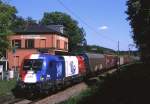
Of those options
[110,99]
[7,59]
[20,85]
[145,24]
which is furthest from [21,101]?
[7,59]

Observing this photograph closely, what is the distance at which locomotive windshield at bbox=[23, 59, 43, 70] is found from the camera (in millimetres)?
29777

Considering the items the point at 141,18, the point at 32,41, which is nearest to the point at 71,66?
the point at 141,18

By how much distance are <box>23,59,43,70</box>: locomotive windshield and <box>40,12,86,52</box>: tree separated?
86.5 m

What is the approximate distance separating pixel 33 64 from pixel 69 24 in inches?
3713

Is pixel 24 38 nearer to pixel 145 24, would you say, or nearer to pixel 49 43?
pixel 49 43

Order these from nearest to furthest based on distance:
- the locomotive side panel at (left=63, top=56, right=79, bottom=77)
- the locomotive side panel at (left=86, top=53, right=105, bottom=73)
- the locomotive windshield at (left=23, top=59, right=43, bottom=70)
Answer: the locomotive windshield at (left=23, top=59, right=43, bottom=70) < the locomotive side panel at (left=63, top=56, right=79, bottom=77) < the locomotive side panel at (left=86, top=53, right=105, bottom=73)

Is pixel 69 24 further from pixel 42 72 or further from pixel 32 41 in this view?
pixel 42 72

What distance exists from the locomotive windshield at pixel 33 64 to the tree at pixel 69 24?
86.5m

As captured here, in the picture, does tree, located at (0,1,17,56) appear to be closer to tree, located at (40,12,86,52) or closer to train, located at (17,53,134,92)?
train, located at (17,53,134,92)

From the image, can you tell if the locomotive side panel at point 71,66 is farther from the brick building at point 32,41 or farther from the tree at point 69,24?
the tree at point 69,24

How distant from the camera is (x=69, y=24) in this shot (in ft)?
407

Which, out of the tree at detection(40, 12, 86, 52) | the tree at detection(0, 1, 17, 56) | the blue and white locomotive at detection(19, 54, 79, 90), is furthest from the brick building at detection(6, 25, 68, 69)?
the tree at detection(40, 12, 86, 52)

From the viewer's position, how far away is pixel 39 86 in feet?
94.8

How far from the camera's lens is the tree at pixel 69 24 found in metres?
120
